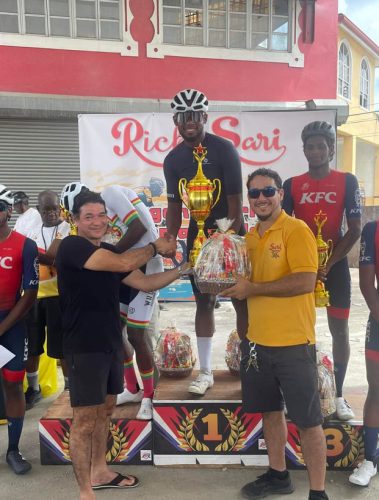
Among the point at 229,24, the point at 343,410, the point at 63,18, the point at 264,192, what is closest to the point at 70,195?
the point at 264,192

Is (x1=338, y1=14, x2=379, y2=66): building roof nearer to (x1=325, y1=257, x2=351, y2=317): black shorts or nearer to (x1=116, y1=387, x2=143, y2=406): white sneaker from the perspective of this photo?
(x1=325, y1=257, x2=351, y2=317): black shorts

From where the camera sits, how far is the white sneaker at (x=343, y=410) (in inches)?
124

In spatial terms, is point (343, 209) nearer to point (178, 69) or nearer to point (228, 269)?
point (228, 269)

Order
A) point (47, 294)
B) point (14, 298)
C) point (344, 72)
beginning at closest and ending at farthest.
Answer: point (14, 298) → point (47, 294) → point (344, 72)

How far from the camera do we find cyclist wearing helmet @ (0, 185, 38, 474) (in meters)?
3.06

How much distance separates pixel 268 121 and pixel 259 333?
533 centimetres

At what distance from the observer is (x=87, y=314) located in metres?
2.46

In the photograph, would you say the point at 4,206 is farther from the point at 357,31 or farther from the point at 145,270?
the point at 357,31

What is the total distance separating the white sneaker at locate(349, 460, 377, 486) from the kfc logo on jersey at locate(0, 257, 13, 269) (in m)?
2.59

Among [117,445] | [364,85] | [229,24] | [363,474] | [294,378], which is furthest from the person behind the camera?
[364,85]

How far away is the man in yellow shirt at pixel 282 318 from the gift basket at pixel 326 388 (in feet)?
2.04

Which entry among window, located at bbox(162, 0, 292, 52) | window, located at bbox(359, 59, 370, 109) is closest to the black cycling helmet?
window, located at bbox(162, 0, 292, 52)

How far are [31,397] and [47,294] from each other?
3.37 ft

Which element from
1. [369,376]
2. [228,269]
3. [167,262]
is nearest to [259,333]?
[228,269]
